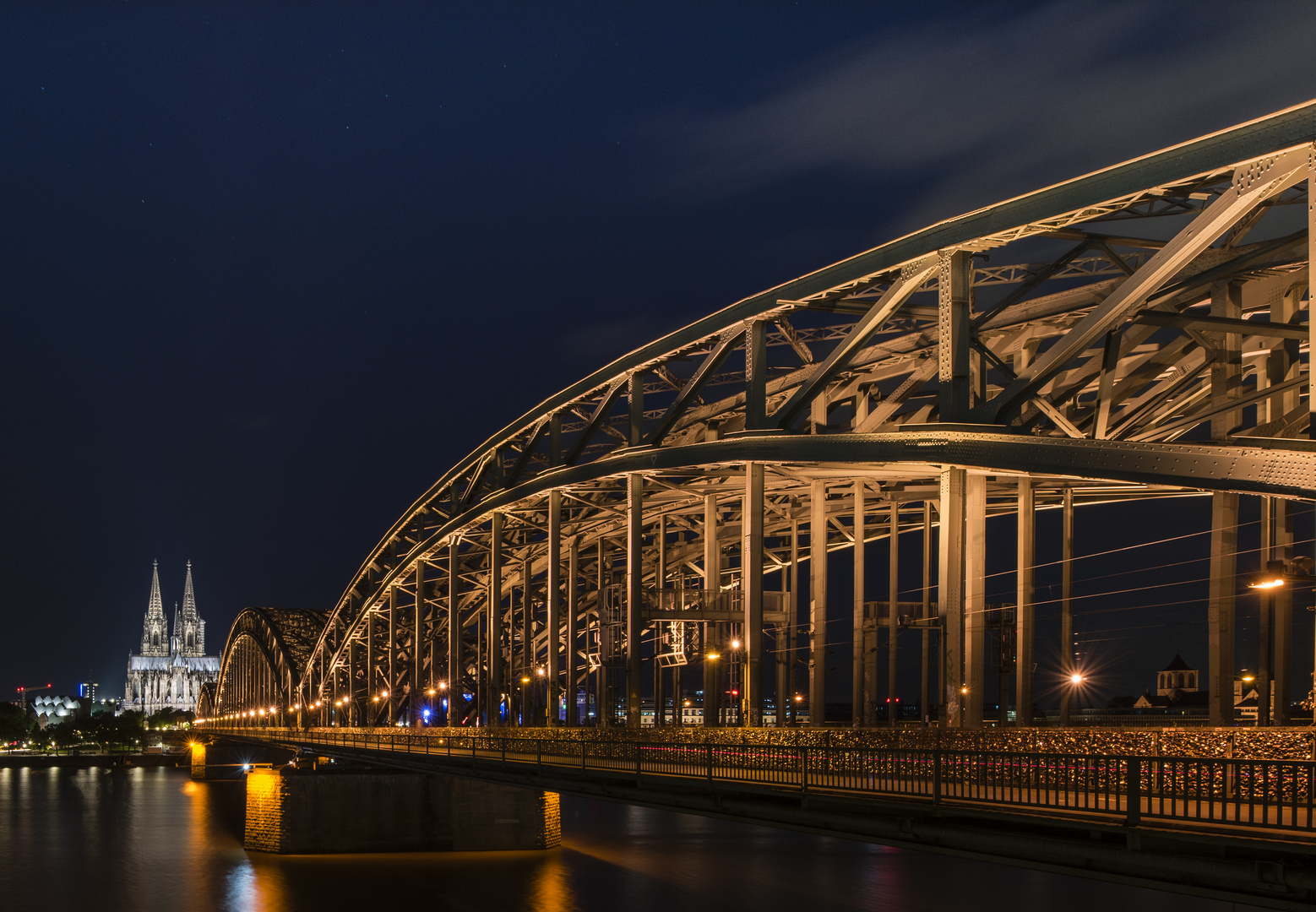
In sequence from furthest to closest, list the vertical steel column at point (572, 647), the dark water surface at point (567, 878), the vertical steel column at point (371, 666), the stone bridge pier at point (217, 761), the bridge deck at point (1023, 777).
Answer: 1. the stone bridge pier at point (217, 761)
2. the vertical steel column at point (371, 666)
3. the dark water surface at point (567, 878)
4. the vertical steel column at point (572, 647)
5. the bridge deck at point (1023, 777)

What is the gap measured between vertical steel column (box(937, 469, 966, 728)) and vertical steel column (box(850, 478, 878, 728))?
11.0m

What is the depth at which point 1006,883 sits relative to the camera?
2111 inches

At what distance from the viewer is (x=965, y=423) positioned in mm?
25453

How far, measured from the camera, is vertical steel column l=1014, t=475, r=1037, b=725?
32.1 metres

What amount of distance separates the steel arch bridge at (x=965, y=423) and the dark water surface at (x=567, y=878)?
23.9ft

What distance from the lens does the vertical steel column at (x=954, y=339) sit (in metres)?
25.6

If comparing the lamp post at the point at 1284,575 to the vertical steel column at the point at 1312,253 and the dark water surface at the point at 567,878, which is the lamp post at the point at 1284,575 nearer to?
the vertical steel column at the point at 1312,253

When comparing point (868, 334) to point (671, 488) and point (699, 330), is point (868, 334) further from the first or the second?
point (671, 488)

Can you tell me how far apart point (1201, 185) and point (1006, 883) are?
126ft

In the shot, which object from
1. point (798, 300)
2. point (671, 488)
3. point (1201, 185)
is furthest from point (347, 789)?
point (1201, 185)

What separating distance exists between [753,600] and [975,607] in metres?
8.26

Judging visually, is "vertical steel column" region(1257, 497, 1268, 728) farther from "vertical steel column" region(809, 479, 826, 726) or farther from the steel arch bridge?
"vertical steel column" region(809, 479, 826, 726)

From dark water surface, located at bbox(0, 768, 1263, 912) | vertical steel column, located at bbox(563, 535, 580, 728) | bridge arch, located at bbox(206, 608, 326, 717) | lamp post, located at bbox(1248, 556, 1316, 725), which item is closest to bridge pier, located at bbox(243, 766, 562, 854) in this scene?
dark water surface, located at bbox(0, 768, 1263, 912)

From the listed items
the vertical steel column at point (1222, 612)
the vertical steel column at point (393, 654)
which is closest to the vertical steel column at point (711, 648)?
the vertical steel column at point (1222, 612)
